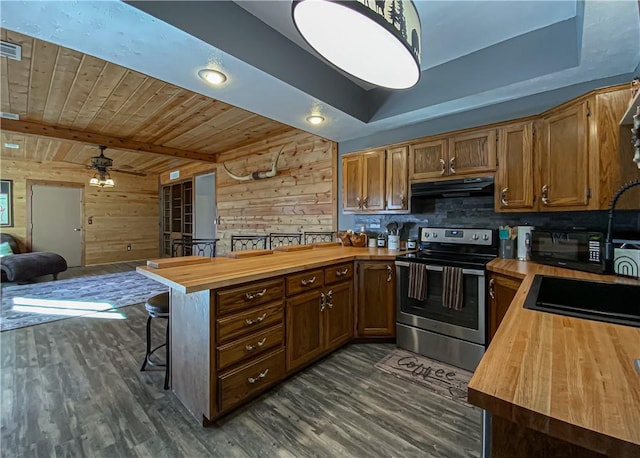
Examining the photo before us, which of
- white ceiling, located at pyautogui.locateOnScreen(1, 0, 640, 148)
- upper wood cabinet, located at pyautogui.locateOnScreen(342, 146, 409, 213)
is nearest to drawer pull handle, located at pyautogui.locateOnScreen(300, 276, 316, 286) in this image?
upper wood cabinet, located at pyautogui.locateOnScreen(342, 146, 409, 213)

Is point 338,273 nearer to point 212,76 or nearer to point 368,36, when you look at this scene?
point 368,36

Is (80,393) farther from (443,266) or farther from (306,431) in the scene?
(443,266)

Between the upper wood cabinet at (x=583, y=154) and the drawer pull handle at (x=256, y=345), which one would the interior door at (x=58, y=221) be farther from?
the upper wood cabinet at (x=583, y=154)

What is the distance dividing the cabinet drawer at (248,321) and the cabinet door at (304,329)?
14 cm

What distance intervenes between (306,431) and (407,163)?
8.33ft

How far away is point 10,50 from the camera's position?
2.40m

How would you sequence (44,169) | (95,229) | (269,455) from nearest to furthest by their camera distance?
(269,455) < (44,169) < (95,229)

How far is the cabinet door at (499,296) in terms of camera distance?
2045 mm

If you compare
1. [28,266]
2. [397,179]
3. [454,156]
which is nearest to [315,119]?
[397,179]

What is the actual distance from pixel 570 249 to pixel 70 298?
6340 millimetres

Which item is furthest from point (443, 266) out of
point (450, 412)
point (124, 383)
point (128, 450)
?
point (124, 383)

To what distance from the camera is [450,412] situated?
185 centimetres

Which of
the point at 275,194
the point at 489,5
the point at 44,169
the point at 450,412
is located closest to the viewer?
the point at 450,412

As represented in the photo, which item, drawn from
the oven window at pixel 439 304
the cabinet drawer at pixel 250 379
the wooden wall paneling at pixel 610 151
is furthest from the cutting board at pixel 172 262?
the wooden wall paneling at pixel 610 151
